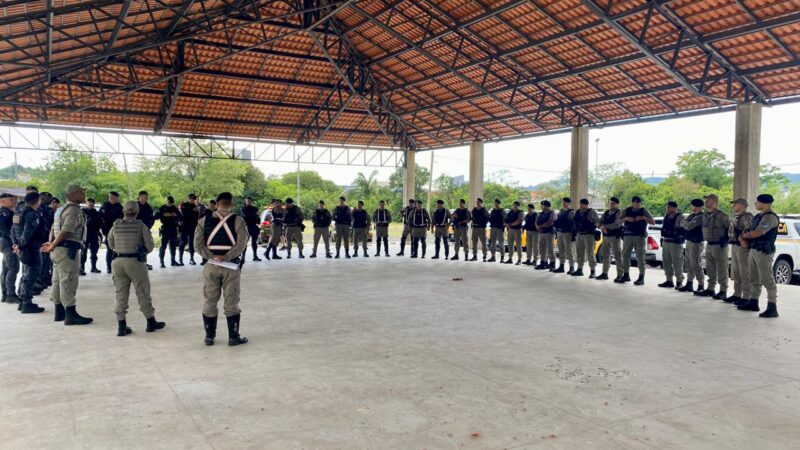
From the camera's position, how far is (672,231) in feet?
31.0

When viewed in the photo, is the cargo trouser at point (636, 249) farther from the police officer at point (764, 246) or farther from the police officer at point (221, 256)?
the police officer at point (221, 256)

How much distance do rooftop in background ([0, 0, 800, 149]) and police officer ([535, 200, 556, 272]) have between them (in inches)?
144

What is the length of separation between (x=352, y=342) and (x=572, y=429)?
2.70m

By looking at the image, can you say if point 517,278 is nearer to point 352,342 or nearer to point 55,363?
point 352,342

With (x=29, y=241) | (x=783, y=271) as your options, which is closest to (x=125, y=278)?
(x=29, y=241)

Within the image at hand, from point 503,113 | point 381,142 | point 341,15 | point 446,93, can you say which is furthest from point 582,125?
point 381,142

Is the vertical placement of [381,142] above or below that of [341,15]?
below

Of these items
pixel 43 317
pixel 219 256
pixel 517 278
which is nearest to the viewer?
pixel 219 256

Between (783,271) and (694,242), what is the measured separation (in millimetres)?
3401

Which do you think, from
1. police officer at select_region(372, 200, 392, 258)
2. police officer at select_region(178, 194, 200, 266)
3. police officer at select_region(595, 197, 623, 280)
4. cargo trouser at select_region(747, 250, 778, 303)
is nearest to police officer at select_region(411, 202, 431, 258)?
police officer at select_region(372, 200, 392, 258)

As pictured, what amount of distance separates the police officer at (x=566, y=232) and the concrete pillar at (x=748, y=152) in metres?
3.55

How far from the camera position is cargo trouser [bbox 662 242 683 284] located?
9500 mm

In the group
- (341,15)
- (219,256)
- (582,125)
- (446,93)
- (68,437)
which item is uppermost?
(341,15)

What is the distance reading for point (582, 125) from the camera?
15.4m
